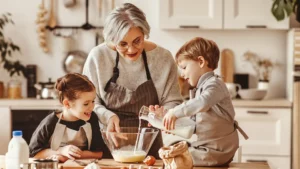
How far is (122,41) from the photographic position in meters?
2.74

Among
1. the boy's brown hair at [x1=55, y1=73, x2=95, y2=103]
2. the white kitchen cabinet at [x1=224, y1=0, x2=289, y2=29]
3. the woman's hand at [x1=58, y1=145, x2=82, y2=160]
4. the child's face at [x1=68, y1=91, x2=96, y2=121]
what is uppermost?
the white kitchen cabinet at [x1=224, y1=0, x2=289, y2=29]

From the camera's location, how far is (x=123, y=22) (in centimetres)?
272

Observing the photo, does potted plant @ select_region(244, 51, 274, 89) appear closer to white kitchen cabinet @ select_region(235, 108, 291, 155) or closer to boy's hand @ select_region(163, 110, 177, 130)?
white kitchen cabinet @ select_region(235, 108, 291, 155)

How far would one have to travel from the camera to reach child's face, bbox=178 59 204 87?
2621 mm

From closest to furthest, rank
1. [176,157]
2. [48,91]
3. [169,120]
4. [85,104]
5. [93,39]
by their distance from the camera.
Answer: [176,157] → [169,120] → [85,104] → [48,91] → [93,39]

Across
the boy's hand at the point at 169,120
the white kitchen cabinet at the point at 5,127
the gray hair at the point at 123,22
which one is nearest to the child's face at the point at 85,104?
the gray hair at the point at 123,22

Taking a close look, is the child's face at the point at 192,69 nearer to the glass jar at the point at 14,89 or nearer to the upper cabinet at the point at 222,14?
the upper cabinet at the point at 222,14

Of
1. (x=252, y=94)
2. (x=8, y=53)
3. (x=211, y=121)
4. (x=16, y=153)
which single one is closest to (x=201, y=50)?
(x=211, y=121)

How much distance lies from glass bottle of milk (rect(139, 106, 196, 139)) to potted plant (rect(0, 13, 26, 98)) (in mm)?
2876

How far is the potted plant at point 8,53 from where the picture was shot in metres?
5.20

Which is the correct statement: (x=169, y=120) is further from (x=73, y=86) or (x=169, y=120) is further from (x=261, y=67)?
(x=261, y=67)

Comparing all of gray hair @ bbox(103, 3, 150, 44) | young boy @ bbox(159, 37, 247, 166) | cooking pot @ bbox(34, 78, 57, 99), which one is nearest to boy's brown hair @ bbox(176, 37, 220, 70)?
young boy @ bbox(159, 37, 247, 166)

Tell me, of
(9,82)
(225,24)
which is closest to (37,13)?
(9,82)

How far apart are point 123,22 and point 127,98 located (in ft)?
1.32
